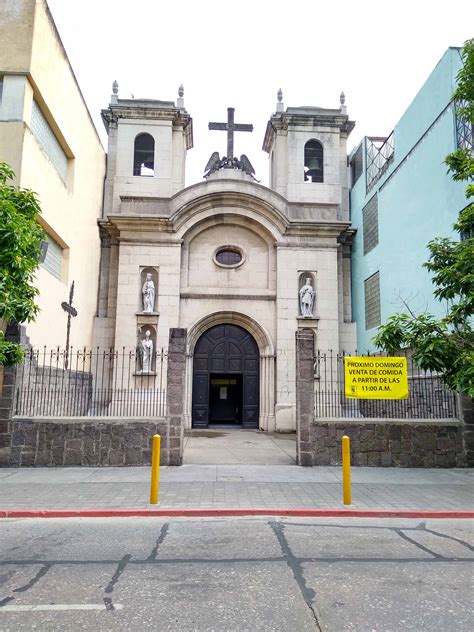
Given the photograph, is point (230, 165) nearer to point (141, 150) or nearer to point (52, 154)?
point (141, 150)

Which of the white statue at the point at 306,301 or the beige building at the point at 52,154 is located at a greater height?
the beige building at the point at 52,154

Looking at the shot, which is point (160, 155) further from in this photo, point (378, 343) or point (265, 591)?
point (265, 591)

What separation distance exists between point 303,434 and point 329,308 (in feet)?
33.4

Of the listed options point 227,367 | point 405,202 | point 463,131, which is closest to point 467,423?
point 463,131

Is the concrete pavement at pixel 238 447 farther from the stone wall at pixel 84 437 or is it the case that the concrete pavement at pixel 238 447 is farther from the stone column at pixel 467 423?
the stone column at pixel 467 423

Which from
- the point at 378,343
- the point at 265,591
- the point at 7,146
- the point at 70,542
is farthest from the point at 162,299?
the point at 265,591

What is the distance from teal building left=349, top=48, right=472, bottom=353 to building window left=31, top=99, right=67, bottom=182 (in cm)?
1207

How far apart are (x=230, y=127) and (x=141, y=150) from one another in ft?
14.3

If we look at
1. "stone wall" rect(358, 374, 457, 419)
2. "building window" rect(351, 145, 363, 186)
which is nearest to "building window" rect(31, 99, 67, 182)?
"stone wall" rect(358, 374, 457, 419)

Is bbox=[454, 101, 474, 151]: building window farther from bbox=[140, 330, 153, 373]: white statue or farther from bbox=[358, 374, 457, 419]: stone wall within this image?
bbox=[140, 330, 153, 373]: white statue

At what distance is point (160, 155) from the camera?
73.8 ft

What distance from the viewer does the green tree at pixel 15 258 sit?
27.5ft

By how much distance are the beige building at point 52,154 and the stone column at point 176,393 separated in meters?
5.27

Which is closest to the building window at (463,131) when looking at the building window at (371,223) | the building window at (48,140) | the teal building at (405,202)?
the teal building at (405,202)
